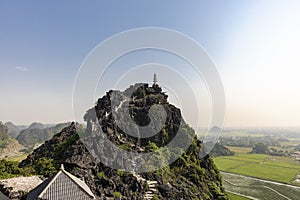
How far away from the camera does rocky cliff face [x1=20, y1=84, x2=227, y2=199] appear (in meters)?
11.7

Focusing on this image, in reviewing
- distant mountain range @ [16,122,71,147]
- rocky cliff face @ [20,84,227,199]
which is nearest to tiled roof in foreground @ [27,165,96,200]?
rocky cliff face @ [20,84,227,199]

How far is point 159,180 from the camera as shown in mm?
13227

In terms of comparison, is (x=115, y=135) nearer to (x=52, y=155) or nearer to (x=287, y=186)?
(x=52, y=155)

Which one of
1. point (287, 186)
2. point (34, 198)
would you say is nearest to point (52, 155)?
point (34, 198)

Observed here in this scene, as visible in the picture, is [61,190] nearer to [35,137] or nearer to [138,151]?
[138,151]

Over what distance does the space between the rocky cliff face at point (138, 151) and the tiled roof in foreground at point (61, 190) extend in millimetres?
3232

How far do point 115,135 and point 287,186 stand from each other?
76.5 feet

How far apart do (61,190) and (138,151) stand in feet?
25.3

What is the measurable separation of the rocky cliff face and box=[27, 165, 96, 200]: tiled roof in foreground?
127 inches

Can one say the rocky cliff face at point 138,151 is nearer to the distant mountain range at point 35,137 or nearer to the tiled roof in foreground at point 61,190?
the tiled roof in foreground at point 61,190

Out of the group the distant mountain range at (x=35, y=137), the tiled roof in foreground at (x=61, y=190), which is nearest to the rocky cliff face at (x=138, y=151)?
the tiled roof in foreground at (x=61, y=190)

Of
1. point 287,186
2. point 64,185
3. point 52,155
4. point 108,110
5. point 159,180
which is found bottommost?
point 287,186

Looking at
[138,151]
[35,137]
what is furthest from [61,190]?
[35,137]

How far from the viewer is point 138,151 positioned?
14789 mm
